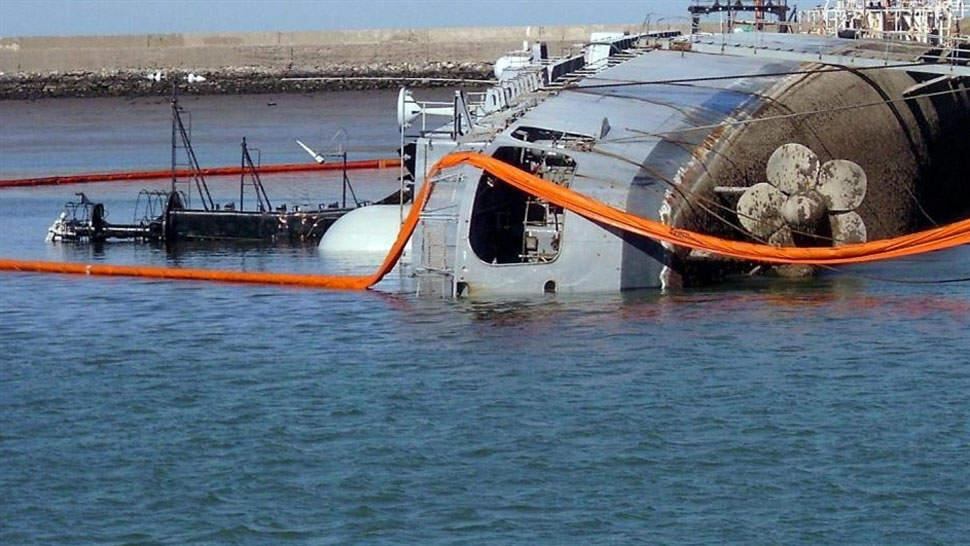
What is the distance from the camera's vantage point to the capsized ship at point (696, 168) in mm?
35219

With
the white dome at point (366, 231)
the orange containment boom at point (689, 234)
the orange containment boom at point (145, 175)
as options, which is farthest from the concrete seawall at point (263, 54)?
the orange containment boom at point (689, 234)

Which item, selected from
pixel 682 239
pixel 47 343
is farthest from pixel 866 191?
pixel 47 343

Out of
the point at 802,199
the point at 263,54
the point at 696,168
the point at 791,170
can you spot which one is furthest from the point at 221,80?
the point at 802,199

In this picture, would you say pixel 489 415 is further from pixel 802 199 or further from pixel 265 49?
pixel 265 49

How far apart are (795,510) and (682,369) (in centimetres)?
742

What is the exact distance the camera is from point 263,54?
548 feet

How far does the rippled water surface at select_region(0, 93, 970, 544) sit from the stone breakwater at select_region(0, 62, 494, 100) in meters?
109

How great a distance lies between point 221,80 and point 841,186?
121714 millimetres

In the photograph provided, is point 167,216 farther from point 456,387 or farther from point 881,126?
point 456,387

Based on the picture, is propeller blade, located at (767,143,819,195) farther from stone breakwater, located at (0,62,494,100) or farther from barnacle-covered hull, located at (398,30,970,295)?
stone breakwater, located at (0,62,494,100)

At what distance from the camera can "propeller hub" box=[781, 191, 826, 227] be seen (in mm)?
36250

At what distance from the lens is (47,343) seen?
34.4 metres

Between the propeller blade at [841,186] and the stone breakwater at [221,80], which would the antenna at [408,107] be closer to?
the propeller blade at [841,186]

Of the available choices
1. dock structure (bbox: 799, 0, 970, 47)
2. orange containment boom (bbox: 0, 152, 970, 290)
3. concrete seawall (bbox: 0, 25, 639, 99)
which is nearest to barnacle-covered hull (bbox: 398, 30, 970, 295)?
orange containment boom (bbox: 0, 152, 970, 290)
